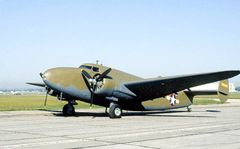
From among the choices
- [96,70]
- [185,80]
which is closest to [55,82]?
[96,70]

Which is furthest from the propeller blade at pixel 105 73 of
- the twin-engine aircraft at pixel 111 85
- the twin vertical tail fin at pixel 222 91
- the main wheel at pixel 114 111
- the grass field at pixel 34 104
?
the grass field at pixel 34 104

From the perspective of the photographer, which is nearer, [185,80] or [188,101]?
[185,80]

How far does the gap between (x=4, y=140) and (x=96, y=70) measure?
12046 millimetres

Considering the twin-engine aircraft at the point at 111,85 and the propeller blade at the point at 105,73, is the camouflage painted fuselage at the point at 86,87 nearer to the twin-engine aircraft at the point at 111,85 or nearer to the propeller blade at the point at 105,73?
the twin-engine aircraft at the point at 111,85

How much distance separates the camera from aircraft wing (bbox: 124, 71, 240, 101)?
23.2 meters

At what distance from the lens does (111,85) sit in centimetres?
2392

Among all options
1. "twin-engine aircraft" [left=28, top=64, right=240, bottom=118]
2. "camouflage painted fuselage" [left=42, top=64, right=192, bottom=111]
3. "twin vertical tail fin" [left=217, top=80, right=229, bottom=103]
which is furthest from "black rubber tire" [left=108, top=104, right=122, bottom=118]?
"twin vertical tail fin" [left=217, top=80, right=229, bottom=103]

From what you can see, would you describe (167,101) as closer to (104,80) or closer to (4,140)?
(104,80)

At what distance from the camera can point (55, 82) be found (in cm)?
2267

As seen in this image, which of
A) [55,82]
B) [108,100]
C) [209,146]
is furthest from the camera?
[108,100]

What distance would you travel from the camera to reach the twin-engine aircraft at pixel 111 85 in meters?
22.9

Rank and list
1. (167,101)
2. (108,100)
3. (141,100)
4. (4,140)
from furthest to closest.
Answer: (167,101) < (141,100) < (108,100) < (4,140)

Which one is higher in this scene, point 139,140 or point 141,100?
point 141,100

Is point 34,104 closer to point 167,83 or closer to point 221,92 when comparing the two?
point 221,92
